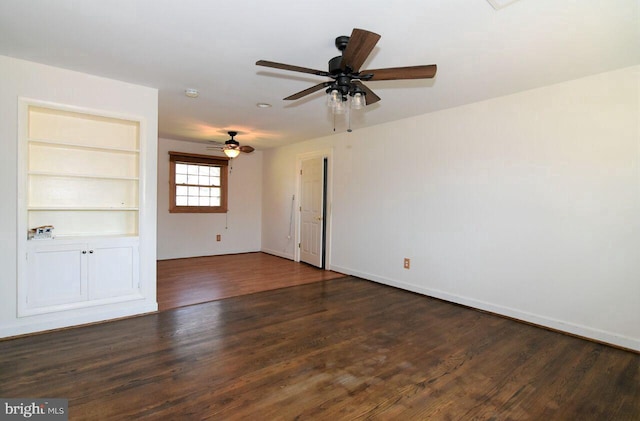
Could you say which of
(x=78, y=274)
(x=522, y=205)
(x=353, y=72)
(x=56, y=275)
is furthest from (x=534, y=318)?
(x=56, y=275)

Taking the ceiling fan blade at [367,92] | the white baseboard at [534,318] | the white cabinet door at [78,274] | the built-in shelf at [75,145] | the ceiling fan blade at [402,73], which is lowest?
the white baseboard at [534,318]

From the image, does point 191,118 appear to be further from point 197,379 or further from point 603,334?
point 603,334

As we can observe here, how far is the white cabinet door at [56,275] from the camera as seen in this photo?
111 inches

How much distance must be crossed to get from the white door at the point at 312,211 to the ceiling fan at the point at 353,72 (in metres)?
3.33

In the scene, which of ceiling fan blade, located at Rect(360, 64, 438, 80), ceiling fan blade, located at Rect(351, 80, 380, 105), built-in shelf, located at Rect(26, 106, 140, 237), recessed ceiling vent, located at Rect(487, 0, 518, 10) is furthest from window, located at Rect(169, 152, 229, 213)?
recessed ceiling vent, located at Rect(487, 0, 518, 10)

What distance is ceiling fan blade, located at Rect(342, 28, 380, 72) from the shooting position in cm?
167

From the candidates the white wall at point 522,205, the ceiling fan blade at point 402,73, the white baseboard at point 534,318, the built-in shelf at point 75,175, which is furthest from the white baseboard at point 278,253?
the ceiling fan blade at point 402,73

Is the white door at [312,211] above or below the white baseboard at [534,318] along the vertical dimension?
above

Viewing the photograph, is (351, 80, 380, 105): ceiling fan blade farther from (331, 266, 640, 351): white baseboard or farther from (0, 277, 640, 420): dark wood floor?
(331, 266, 640, 351): white baseboard

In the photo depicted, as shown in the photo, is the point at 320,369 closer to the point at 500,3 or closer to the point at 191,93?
the point at 500,3

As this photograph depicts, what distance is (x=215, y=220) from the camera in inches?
268

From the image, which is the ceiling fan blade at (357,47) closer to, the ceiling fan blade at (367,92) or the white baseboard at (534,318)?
the ceiling fan blade at (367,92)

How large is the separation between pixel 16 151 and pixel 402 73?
10.6 ft

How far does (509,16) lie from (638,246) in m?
2.19
